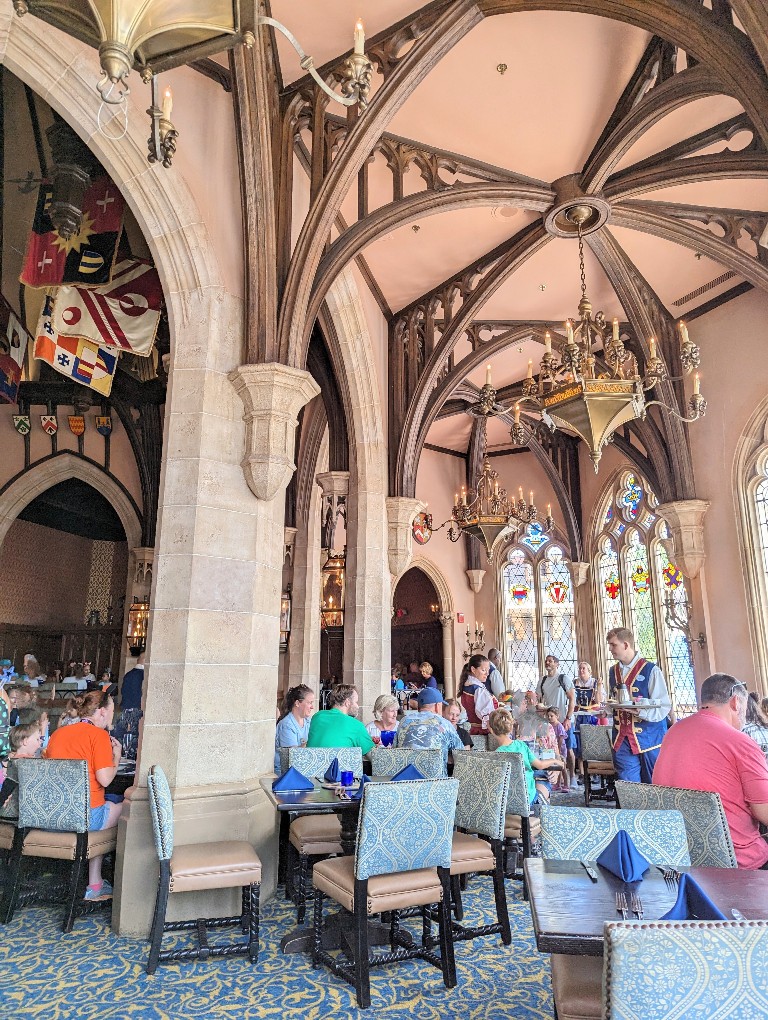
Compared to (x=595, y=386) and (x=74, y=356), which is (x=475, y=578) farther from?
(x=74, y=356)

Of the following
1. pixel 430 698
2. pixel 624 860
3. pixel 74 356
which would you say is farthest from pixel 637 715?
pixel 74 356

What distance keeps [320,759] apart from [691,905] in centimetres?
341

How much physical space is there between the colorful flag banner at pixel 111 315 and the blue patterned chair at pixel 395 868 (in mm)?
4575

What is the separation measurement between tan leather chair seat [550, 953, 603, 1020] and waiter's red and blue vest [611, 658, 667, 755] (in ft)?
10.2

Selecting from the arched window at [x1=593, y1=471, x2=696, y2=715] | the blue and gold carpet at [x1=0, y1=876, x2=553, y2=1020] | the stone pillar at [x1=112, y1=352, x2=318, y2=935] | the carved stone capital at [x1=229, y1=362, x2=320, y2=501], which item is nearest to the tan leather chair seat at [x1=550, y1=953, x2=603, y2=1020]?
the blue and gold carpet at [x1=0, y1=876, x2=553, y2=1020]

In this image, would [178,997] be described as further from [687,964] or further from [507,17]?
[507,17]

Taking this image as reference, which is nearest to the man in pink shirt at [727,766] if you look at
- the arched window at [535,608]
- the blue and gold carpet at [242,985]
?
the blue and gold carpet at [242,985]

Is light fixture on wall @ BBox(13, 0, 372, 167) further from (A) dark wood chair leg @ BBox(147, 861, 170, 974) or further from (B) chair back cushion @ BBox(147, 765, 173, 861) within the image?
(A) dark wood chair leg @ BBox(147, 861, 170, 974)

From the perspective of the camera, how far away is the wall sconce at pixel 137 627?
1206 centimetres

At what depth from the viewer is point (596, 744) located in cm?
724

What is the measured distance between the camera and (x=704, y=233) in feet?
25.1

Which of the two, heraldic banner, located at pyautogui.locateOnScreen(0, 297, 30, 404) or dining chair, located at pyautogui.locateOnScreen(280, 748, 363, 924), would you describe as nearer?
dining chair, located at pyautogui.locateOnScreen(280, 748, 363, 924)

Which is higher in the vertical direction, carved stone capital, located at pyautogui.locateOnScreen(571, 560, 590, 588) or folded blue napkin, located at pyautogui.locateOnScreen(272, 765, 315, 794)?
carved stone capital, located at pyautogui.locateOnScreen(571, 560, 590, 588)

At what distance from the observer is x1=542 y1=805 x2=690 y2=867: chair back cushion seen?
2.72 metres
